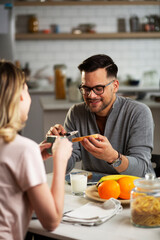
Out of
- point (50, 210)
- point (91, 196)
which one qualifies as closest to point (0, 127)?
point (50, 210)

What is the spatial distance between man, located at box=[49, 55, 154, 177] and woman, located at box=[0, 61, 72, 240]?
89 cm

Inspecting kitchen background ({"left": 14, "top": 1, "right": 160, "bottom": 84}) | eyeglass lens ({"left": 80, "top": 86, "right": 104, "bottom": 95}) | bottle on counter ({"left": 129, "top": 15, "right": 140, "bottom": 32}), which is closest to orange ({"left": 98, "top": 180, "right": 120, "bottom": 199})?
eyeglass lens ({"left": 80, "top": 86, "right": 104, "bottom": 95})

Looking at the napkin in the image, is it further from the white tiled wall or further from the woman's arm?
the white tiled wall

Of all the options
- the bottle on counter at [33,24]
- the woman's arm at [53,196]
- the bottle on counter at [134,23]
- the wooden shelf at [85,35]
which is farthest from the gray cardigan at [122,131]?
the bottle on counter at [134,23]

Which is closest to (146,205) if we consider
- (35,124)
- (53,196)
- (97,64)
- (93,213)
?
(93,213)

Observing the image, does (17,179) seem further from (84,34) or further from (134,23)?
(134,23)

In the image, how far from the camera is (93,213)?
59.5 inches

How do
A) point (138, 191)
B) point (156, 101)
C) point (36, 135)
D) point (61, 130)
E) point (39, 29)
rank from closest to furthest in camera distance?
point (138, 191) → point (61, 130) → point (156, 101) → point (36, 135) → point (39, 29)

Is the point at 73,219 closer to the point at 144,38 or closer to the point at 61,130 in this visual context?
the point at 61,130

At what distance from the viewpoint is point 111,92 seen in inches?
95.0

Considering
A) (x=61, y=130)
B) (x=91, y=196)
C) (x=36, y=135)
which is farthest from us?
(x=36, y=135)

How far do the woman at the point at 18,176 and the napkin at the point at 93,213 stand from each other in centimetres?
15

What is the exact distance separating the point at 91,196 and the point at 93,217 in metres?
0.23

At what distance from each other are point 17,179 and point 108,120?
1234mm
